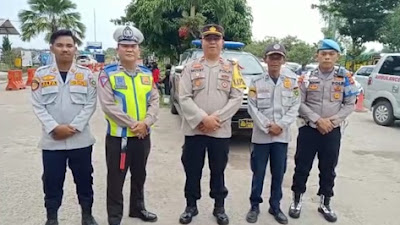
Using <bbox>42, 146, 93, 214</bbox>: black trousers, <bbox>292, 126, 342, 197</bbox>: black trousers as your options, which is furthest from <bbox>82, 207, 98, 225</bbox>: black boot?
<bbox>292, 126, 342, 197</bbox>: black trousers

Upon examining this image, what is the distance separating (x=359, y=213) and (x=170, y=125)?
206 inches

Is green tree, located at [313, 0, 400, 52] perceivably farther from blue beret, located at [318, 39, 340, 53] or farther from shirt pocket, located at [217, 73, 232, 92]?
shirt pocket, located at [217, 73, 232, 92]

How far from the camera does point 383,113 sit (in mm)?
9445

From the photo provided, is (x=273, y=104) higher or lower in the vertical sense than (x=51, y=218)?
higher

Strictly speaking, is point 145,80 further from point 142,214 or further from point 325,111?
point 325,111

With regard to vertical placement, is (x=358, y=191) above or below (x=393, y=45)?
below

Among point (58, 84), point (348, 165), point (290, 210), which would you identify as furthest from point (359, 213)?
point (58, 84)

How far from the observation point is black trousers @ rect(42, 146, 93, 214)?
10.8 ft

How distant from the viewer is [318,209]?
404 cm

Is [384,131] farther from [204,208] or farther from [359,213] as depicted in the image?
[204,208]

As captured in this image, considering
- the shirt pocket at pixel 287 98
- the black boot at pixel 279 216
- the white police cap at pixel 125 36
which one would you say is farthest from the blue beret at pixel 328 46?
the white police cap at pixel 125 36

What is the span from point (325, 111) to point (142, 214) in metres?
1.98

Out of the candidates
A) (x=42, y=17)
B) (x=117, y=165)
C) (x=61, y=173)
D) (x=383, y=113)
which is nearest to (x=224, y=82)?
(x=117, y=165)

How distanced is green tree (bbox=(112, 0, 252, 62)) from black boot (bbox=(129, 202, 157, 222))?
9.83 meters
